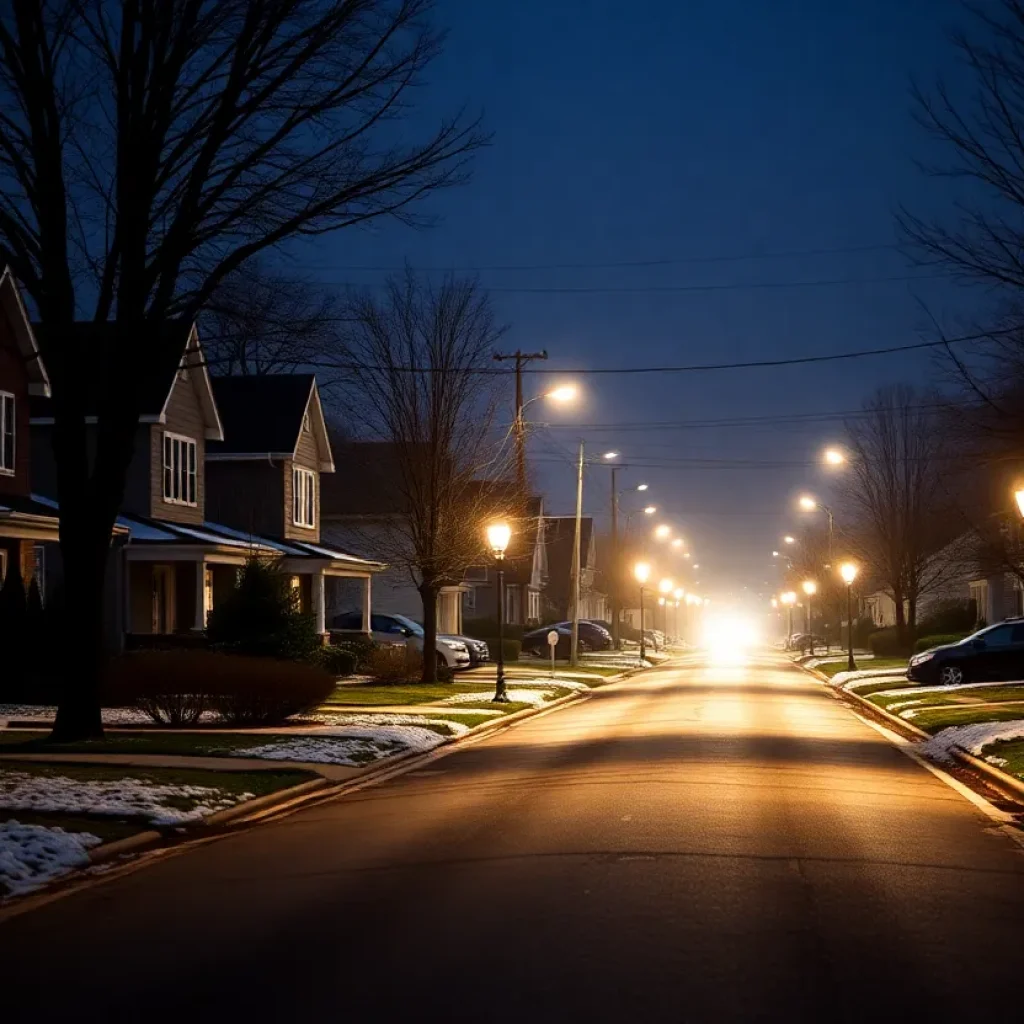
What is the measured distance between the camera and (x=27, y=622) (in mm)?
30469

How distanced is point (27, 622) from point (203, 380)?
46.7 ft

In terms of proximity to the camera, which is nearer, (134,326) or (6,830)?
(6,830)

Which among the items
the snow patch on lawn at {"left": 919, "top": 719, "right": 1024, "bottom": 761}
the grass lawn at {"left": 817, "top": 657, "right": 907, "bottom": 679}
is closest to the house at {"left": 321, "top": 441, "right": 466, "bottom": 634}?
the grass lawn at {"left": 817, "top": 657, "right": 907, "bottom": 679}

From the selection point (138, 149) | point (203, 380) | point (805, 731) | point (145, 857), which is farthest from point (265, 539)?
point (145, 857)

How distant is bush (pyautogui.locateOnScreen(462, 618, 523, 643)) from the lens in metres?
69.7

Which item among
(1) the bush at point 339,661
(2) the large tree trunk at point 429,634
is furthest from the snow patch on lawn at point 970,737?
(1) the bush at point 339,661

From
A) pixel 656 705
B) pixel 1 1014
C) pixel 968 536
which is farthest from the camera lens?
→ pixel 968 536

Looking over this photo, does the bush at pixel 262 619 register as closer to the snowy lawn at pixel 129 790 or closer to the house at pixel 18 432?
the house at pixel 18 432

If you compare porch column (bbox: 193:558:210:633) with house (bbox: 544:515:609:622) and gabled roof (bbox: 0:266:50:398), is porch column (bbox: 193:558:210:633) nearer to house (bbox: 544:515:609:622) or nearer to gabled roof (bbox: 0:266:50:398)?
gabled roof (bbox: 0:266:50:398)

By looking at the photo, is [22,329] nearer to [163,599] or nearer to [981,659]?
[163,599]

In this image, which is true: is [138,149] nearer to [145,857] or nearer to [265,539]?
[145,857]

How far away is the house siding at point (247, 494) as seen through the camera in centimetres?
4881

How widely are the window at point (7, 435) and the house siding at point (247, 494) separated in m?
14.8

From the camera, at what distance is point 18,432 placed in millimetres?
34219
